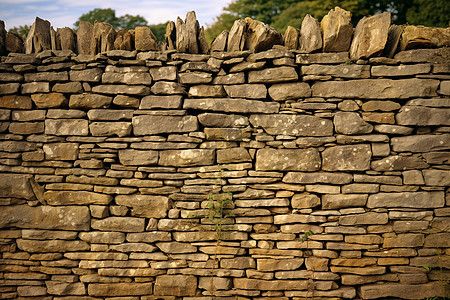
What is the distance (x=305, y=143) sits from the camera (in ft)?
11.2

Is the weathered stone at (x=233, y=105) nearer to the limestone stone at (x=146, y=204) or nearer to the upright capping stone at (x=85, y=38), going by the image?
the limestone stone at (x=146, y=204)

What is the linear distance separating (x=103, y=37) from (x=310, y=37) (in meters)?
2.30

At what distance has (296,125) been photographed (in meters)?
3.42

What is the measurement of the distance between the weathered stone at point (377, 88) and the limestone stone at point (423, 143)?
0.44m

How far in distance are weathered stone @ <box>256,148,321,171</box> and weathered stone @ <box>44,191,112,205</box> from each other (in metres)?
1.77

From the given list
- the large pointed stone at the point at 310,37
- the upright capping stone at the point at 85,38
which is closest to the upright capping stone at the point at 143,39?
the upright capping stone at the point at 85,38

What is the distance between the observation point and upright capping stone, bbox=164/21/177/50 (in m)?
3.56

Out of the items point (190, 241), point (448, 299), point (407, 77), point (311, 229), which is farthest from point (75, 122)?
point (448, 299)

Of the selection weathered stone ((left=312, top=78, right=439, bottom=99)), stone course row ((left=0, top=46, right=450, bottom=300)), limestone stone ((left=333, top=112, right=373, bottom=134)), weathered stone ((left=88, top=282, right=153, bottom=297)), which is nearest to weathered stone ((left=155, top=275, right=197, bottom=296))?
stone course row ((left=0, top=46, right=450, bottom=300))

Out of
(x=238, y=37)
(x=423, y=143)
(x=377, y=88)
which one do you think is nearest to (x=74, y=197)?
(x=238, y=37)

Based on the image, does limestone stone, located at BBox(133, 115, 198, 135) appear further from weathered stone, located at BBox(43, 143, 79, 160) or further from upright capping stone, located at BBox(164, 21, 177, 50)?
upright capping stone, located at BBox(164, 21, 177, 50)

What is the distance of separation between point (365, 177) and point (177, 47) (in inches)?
97.5

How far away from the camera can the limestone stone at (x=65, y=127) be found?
3.51m

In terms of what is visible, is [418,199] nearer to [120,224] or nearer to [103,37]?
[120,224]
